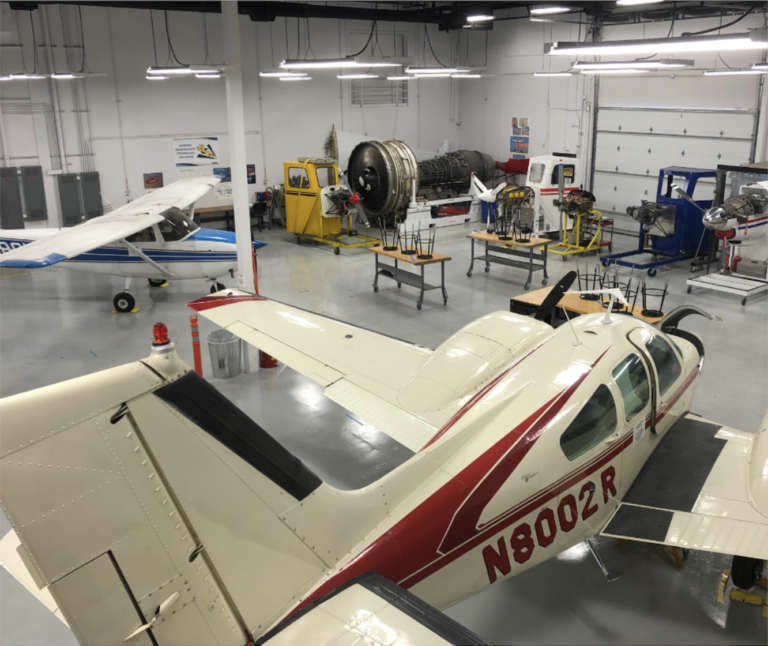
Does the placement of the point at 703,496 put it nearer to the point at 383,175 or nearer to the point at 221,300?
the point at 221,300

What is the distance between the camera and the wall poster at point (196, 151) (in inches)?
776

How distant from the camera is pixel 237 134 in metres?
9.28

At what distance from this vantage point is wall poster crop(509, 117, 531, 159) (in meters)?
22.7

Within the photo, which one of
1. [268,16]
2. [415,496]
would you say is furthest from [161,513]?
[268,16]

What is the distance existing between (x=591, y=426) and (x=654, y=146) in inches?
650

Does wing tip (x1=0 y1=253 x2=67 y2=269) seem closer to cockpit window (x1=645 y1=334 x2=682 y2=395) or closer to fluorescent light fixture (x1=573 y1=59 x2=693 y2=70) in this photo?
cockpit window (x1=645 y1=334 x2=682 y2=395)

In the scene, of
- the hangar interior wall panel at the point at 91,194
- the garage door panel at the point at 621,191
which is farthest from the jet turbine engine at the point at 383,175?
the hangar interior wall panel at the point at 91,194

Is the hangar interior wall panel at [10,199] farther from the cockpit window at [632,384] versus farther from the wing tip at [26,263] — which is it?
the cockpit window at [632,384]

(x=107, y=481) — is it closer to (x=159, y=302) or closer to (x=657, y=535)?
(x=657, y=535)

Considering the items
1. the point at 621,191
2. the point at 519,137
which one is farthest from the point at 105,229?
the point at 519,137

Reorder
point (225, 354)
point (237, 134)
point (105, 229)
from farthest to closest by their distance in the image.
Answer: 1. point (105, 229)
2. point (225, 354)
3. point (237, 134)

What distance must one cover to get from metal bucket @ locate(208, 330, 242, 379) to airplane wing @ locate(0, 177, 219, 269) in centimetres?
A: 248

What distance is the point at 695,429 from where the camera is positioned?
5805 millimetres

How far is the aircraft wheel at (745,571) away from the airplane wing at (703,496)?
2.26 feet
